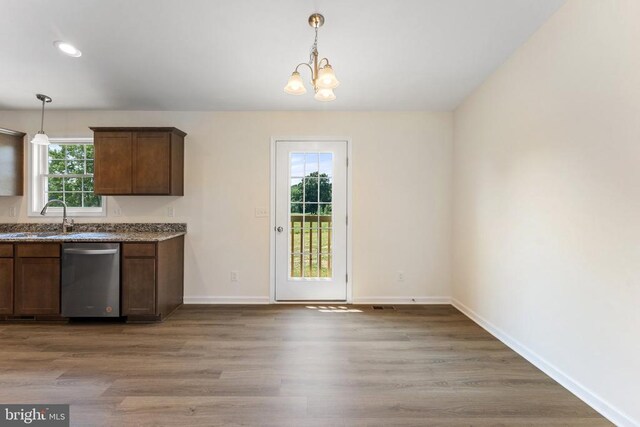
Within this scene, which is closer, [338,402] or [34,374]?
[338,402]

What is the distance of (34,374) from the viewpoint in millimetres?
2193

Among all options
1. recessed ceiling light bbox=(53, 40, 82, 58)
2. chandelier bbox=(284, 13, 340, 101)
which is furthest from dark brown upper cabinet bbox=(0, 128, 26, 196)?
chandelier bbox=(284, 13, 340, 101)

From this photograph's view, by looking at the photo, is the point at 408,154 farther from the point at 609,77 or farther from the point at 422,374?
the point at 422,374

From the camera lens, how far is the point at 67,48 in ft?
8.48

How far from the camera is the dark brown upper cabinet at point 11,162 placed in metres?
3.60

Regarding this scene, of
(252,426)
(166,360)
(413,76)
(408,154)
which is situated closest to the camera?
(252,426)

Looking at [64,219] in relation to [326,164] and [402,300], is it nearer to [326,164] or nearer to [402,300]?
[326,164]

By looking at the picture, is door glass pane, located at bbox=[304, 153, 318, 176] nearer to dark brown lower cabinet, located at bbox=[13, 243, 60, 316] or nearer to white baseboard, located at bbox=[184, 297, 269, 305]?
white baseboard, located at bbox=[184, 297, 269, 305]

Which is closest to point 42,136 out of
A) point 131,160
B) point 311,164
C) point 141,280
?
point 131,160

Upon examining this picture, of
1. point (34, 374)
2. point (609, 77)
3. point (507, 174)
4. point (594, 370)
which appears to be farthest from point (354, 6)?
point (34, 374)

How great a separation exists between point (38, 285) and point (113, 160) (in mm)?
1464

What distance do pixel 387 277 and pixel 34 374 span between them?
335 centimetres

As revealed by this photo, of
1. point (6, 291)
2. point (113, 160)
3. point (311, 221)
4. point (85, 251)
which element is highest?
point (113, 160)

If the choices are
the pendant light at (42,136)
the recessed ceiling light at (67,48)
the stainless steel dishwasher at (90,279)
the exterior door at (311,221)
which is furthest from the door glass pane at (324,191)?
the pendant light at (42,136)
